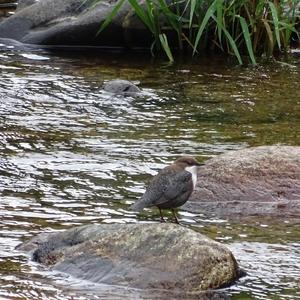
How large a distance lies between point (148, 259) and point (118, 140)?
320 centimetres

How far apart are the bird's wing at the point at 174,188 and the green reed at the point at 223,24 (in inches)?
183

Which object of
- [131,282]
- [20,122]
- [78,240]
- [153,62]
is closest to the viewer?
[131,282]

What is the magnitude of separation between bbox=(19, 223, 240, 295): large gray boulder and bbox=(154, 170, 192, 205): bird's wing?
64cm

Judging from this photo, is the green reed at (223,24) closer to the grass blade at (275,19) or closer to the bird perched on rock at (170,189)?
the grass blade at (275,19)

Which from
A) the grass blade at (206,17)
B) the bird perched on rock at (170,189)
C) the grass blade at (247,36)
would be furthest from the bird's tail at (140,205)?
the grass blade at (247,36)

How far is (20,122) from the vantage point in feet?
29.3

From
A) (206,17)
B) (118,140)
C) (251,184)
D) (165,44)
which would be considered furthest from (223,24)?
(251,184)

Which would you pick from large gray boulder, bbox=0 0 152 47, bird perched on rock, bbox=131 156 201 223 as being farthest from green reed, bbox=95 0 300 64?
bird perched on rock, bbox=131 156 201 223

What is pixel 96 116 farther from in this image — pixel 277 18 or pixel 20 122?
pixel 277 18

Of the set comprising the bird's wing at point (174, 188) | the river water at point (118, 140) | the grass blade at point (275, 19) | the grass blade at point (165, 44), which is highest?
the grass blade at point (275, 19)

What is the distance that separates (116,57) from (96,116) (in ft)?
9.44

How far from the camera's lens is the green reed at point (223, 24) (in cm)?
1099

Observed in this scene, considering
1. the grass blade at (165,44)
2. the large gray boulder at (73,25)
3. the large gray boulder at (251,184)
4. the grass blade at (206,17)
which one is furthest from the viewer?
the large gray boulder at (73,25)

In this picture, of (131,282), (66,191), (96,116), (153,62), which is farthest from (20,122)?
(131,282)
